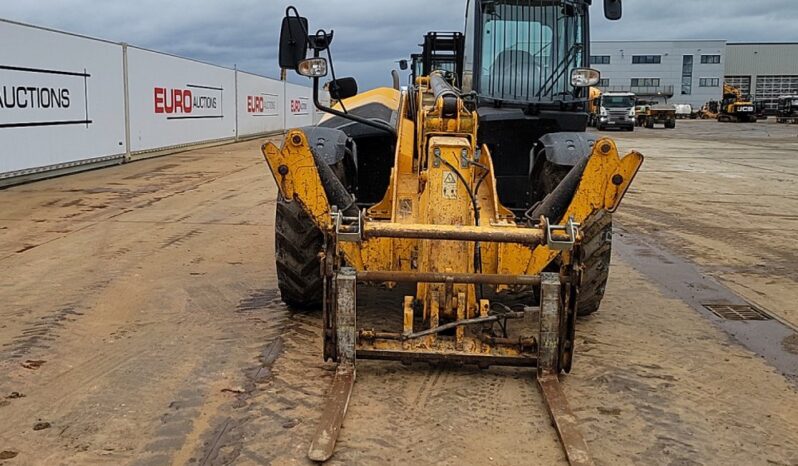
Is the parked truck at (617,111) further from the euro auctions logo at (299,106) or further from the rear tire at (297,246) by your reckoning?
the rear tire at (297,246)

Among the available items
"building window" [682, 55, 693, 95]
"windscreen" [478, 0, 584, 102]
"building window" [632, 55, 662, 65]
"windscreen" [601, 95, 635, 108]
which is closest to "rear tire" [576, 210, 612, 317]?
"windscreen" [478, 0, 584, 102]

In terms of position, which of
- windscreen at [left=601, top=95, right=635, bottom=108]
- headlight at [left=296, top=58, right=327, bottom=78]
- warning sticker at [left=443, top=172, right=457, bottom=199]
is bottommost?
warning sticker at [left=443, top=172, right=457, bottom=199]

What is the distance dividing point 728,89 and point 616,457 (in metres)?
69.6

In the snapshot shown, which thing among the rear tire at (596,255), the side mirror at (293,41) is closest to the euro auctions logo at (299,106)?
the side mirror at (293,41)

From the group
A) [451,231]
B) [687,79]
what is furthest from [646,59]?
[451,231]

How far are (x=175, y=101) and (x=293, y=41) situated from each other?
17471 millimetres

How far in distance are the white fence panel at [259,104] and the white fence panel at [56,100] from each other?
1088cm

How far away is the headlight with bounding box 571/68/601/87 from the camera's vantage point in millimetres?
6078

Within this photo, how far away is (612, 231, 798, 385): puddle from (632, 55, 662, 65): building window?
77553 millimetres

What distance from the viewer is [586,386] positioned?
438 cm

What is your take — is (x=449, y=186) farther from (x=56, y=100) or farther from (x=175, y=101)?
(x=175, y=101)

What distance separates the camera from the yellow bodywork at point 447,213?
4.41 meters

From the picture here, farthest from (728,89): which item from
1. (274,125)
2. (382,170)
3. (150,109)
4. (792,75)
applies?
(382,170)

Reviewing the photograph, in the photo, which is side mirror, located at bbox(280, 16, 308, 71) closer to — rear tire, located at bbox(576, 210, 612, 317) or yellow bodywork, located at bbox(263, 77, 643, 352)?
yellow bodywork, located at bbox(263, 77, 643, 352)
